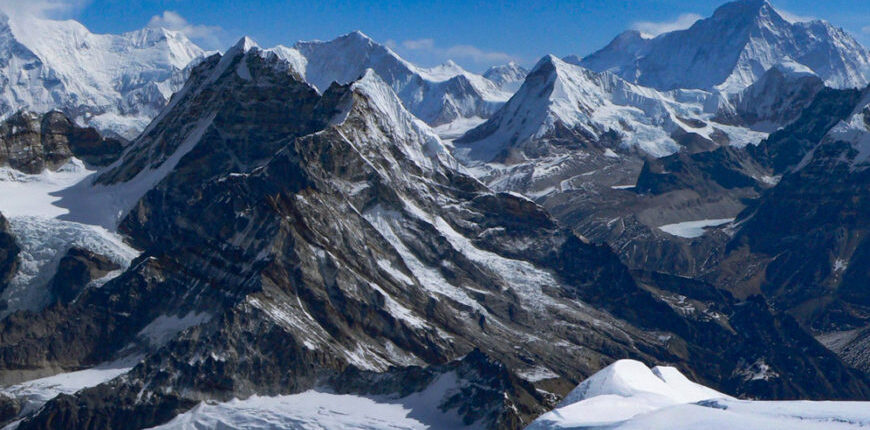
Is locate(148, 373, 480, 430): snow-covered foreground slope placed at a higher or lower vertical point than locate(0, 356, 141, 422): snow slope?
higher

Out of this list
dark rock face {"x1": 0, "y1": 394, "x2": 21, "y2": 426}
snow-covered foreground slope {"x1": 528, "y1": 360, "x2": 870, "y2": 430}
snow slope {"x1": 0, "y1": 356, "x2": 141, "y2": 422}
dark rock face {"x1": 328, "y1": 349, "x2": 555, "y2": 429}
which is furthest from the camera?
snow slope {"x1": 0, "y1": 356, "x2": 141, "y2": 422}

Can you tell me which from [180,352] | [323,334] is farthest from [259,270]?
[180,352]

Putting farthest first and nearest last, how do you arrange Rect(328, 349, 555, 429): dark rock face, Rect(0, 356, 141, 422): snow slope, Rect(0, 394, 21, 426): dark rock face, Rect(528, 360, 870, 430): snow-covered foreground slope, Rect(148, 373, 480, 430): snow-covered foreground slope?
Rect(0, 356, 141, 422): snow slope < Rect(0, 394, 21, 426): dark rock face < Rect(148, 373, 480, 430): snow-covered foreground slope < Rect(328, 349, 555, 429): dark rock face < Rect(528, 360, 870, 430): snow-covered foreground slope

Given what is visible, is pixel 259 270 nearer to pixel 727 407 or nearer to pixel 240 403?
pixel 240 403

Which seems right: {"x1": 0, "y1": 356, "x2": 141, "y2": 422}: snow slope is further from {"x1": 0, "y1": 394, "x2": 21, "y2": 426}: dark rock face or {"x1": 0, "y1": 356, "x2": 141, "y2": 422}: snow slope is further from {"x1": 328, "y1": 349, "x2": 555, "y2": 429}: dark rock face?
{"x1": 328, "y1": 349, "x2": 555, "y2": 429}: dark rock face

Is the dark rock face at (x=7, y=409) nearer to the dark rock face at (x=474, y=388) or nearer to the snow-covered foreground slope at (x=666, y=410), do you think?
the dark rock face at (x=474, y=388)

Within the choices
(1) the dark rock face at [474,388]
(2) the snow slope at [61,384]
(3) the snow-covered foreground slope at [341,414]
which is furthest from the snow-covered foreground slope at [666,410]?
(2) the snow slope at [61,384]

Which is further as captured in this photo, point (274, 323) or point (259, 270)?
point (259, 270)

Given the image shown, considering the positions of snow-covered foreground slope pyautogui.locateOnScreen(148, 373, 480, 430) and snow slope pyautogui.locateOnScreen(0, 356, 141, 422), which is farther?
snow slope pyautogui.locateOnScreen(0, 356, 141, 422)

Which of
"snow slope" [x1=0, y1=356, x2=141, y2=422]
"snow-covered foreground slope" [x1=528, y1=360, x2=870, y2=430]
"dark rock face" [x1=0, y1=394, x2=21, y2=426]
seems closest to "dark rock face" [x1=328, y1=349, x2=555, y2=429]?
"snow slope" [x1=0, y1=356, x2=141, y2=422]
